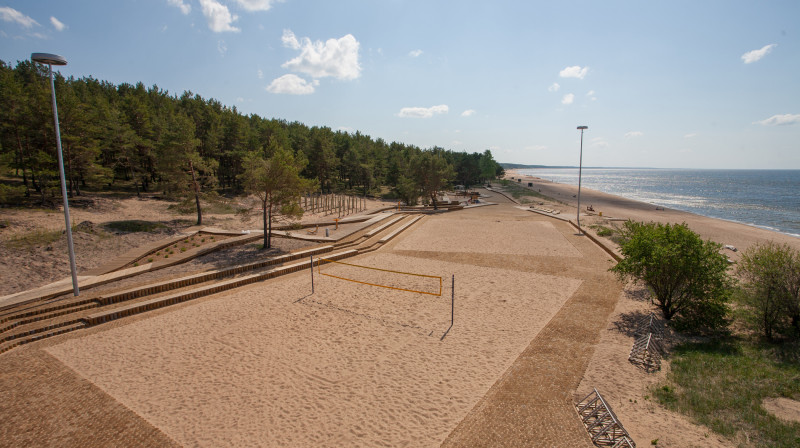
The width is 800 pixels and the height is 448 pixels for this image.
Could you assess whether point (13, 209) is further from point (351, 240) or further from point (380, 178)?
point (380, 178)

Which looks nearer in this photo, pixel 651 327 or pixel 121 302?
pixel 651 327

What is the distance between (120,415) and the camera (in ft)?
23.9

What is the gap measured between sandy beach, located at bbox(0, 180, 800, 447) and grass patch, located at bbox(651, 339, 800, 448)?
474mm

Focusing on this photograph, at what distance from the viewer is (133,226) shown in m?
22.9

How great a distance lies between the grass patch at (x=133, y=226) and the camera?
22.1 metres

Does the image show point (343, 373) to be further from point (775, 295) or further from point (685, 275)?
point (775, 295)

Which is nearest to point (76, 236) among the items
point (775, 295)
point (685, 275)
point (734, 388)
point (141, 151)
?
point (141, 151)

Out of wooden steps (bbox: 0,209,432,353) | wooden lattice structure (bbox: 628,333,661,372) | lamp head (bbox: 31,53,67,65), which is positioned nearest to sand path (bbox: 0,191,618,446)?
wooden steps (bbox: 0,209,432,353)

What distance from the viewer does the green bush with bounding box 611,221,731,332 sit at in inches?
449

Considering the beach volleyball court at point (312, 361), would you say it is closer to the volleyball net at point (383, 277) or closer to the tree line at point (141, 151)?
the volleyball net at point (383, 277)

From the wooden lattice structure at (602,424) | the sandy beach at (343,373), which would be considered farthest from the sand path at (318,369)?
the wooden lattice structure at (602,424)

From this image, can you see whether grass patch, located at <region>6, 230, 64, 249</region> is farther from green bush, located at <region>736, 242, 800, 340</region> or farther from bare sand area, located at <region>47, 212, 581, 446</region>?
green bush, located at <region>736, 242, 800, 340</region>

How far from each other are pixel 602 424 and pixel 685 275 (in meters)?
7.87

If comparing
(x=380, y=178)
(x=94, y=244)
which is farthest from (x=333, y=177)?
(x=94, y=244)
